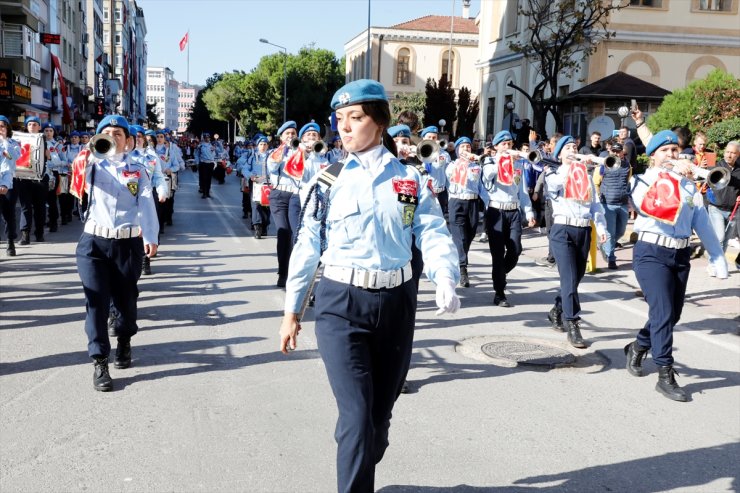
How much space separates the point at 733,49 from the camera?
1284 inches

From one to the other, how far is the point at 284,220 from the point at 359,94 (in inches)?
270

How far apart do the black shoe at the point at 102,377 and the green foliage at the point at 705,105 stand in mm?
14256

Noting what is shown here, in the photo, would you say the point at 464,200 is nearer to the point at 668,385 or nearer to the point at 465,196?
the point at 465,196

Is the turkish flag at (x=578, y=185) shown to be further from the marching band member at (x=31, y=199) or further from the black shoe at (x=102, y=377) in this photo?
the marching band member at (x=31, y=199)

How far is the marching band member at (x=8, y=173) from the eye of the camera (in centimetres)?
1214

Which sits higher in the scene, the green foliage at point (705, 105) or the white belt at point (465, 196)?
the green foliage at point (705, 105)

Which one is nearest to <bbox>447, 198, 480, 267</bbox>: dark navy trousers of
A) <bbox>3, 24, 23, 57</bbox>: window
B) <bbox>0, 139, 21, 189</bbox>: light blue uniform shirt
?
<bbox>0, 139, 21, 189</bbox>: light blue uniform shirt

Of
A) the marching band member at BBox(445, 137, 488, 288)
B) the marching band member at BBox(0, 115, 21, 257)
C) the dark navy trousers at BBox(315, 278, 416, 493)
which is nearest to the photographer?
the dark navy trousers at BBox(315, 278, 416, 493)

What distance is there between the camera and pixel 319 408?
554cm

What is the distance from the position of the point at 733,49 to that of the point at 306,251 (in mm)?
33497

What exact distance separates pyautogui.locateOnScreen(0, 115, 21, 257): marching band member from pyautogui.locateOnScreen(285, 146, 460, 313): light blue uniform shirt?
9.76 metres

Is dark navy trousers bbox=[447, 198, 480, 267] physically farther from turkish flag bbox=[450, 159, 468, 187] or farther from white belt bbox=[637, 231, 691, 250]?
white belt bbox=[637, 231, 691, 250]

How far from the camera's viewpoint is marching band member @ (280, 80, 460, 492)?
3551mm

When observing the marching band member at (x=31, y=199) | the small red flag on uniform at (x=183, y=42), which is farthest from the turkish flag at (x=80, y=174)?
the small red flag on uniform at (x=183, y=42)
